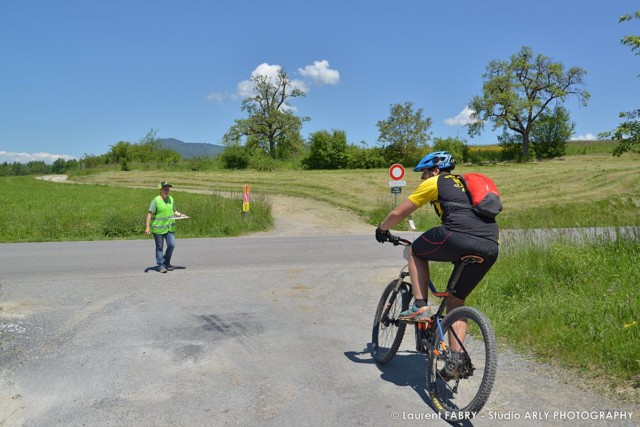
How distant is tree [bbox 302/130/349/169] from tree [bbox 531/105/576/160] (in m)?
22.3

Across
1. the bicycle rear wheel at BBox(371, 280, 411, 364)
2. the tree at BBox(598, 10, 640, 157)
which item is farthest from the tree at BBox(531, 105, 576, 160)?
the bicycle rear wheel at BBox(371, 280, 411, 364)

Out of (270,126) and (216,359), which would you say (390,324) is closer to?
(216,359)

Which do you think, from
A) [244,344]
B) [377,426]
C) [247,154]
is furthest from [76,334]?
[247,154]

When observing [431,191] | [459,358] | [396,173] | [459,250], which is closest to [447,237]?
[459,250]

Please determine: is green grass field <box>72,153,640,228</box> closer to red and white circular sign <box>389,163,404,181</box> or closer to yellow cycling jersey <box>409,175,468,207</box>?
red and white circular sign <box>389,163,404,181</box>

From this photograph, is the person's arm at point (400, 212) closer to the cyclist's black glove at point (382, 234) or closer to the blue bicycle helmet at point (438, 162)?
the cyclist's black glove at point (382, 234)

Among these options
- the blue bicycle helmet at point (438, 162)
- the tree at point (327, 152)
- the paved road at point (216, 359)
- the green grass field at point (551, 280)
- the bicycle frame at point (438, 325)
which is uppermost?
the tree at point (327, 152)

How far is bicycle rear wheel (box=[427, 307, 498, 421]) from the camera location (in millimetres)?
3627

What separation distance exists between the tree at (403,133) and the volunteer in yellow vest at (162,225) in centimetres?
5027

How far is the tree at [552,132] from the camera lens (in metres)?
60.4

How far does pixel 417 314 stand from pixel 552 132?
6371 centimetres

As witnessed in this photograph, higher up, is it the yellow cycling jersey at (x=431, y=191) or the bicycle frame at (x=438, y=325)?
the yellow cycling jersey at (x=431, y=191)

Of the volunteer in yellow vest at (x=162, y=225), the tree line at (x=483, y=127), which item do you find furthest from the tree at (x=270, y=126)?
the volunteer in yellow vest at (x=162, y=225)

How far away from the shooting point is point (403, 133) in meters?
59.9
